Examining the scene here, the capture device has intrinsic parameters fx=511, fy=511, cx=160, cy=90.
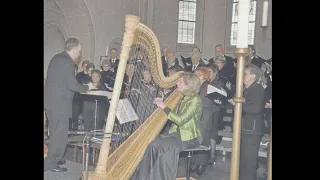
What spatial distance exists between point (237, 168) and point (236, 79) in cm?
65

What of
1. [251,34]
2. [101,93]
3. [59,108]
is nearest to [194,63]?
[251,34]

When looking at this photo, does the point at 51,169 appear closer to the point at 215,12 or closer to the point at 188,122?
the point at 188,122

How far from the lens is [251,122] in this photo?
3.77 metres

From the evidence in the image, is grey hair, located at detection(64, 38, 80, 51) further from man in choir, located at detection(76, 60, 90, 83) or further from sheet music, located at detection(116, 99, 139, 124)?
sheet music, located at detection(116, 99, 139, 124)

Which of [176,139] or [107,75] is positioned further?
[176,139]

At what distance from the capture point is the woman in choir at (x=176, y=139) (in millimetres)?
3631

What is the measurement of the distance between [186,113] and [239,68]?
495 mm

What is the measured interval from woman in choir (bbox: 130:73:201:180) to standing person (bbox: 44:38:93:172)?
0.56 m

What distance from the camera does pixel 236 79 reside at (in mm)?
3633

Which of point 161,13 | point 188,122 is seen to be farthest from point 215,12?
point 188,122

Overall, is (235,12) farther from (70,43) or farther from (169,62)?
(70,43)

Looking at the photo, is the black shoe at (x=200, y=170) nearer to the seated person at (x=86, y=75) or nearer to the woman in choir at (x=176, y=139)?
the woman in choir at (x=176, y=139)

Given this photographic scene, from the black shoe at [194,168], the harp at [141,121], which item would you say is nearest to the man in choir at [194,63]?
the harp at [141,121]

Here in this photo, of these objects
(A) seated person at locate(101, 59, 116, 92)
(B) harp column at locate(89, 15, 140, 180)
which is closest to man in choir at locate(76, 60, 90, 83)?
(A) seated person at locate(101, 59, 116, 92)
